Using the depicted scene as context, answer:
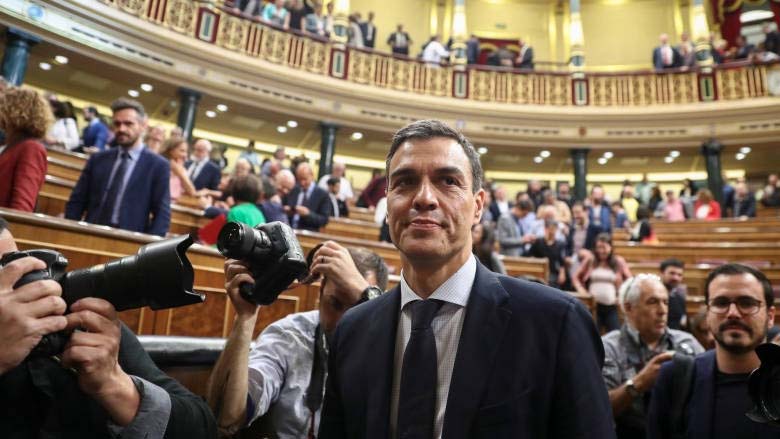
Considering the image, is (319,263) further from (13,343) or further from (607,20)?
(607,20)

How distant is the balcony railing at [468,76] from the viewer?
8.88 meters

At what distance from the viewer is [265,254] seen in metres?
1.00

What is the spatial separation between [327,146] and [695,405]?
873 cm

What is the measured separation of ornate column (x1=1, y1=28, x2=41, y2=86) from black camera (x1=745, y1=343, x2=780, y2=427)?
821 centimetres

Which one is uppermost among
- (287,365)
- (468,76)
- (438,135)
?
(468,76)

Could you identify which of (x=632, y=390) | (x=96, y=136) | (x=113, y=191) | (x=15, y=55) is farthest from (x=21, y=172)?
(x=15, y=55)

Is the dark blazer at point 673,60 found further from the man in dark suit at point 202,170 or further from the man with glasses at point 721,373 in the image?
the man with glasses at point 721,373

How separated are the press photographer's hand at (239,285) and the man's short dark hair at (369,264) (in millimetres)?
485

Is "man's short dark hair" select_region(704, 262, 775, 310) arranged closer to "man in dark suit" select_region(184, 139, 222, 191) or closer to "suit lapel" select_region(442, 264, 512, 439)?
"suit lapel" select_region(442, 264, 512, 439)

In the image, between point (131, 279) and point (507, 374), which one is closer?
point (131, 279)

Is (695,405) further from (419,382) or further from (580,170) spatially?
(580,170)

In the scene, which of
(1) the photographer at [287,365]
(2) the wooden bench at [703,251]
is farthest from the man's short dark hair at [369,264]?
(2) the wooden bench at [703,251]

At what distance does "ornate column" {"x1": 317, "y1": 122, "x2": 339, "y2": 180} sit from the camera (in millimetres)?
9750

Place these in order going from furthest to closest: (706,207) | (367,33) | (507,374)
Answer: (367,33) < (706,207) < (507,374)
